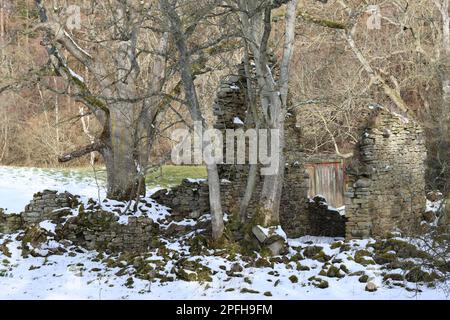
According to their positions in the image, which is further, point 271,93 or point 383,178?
point 383,178

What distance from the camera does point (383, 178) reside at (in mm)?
11719

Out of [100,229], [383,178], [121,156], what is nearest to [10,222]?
[100,229]

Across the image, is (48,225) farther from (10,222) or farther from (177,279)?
(177,279)

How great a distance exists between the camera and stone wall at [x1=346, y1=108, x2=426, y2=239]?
11336 millimetres

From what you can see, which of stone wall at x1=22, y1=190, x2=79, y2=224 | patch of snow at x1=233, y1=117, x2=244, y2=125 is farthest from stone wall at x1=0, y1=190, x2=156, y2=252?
patch of snow at x1=233, y1=117, x2=244, y2=125

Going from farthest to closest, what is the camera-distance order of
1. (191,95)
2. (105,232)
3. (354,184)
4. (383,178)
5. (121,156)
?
(121,156)
(105,232)
(383,178)
(354,184)
(191,95)

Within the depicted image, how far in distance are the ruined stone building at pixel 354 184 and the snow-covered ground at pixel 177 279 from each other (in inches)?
48.7

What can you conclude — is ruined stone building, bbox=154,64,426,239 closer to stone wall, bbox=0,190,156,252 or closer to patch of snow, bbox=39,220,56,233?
stone wall, bbox=0,190,156,252

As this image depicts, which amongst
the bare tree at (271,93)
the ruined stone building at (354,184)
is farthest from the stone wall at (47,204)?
the bare tree at (271,93)

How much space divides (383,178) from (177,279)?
519cm

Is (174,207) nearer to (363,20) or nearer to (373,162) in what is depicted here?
(373,162)
